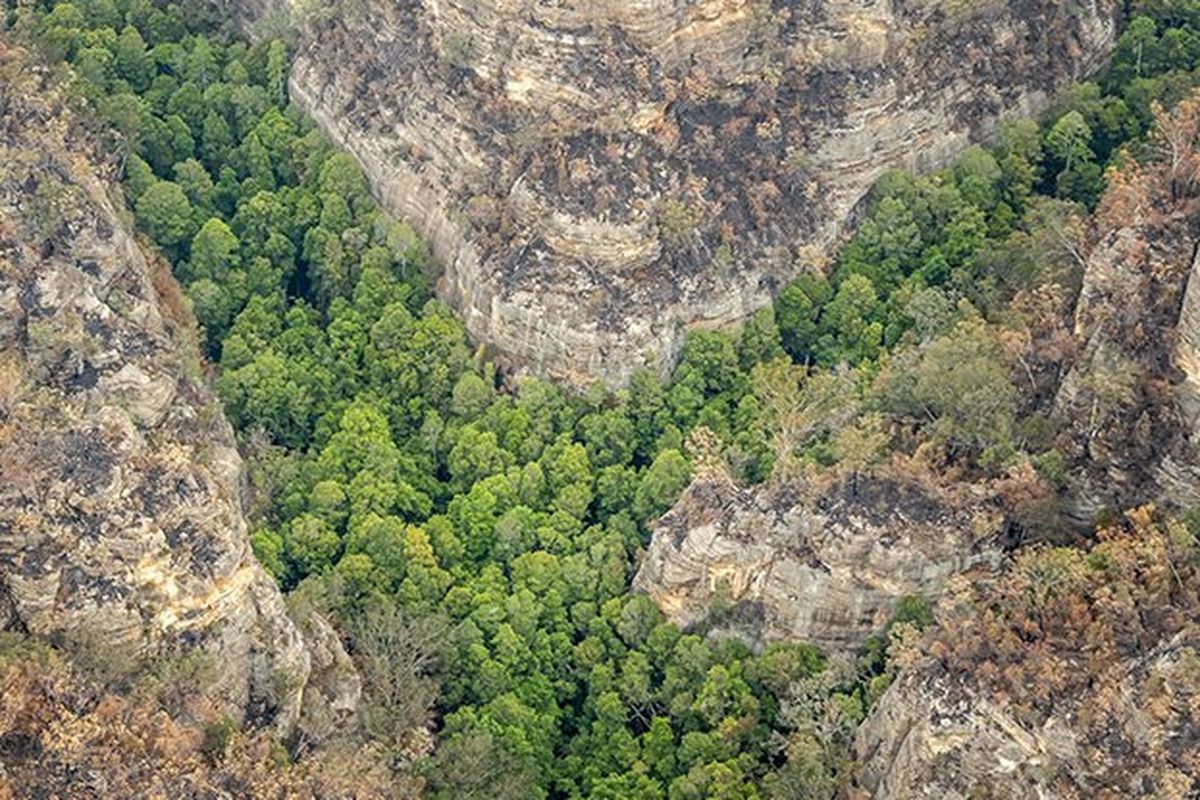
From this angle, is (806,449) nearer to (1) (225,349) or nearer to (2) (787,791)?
(2) (787,791)

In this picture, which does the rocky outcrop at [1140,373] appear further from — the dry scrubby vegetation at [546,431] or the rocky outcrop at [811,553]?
the rocky outcrop at [811,553]

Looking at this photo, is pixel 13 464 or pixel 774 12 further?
pixel 774 12

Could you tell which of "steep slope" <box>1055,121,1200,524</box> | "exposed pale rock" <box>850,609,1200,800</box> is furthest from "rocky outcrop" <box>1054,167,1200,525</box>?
"exposed pale rock" <box>850,609,1200,800</box>

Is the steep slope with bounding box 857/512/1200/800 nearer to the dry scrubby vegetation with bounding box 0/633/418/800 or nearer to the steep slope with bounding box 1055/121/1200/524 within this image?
the steep slope with bounding box 1055/121/1200/524

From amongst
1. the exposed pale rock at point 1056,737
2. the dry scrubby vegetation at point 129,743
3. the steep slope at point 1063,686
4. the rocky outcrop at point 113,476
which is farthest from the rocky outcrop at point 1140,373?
the rocky outcrop at point 113,476

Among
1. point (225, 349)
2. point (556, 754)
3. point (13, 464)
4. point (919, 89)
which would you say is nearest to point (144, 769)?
point (13, 464)

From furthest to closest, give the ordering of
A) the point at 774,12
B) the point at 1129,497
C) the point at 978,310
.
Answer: the point at 774,12, the point at 978,310, the point at 1129,497

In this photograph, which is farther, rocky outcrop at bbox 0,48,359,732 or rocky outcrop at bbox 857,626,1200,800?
rocky outcrop at bbox 0,48,359,732
